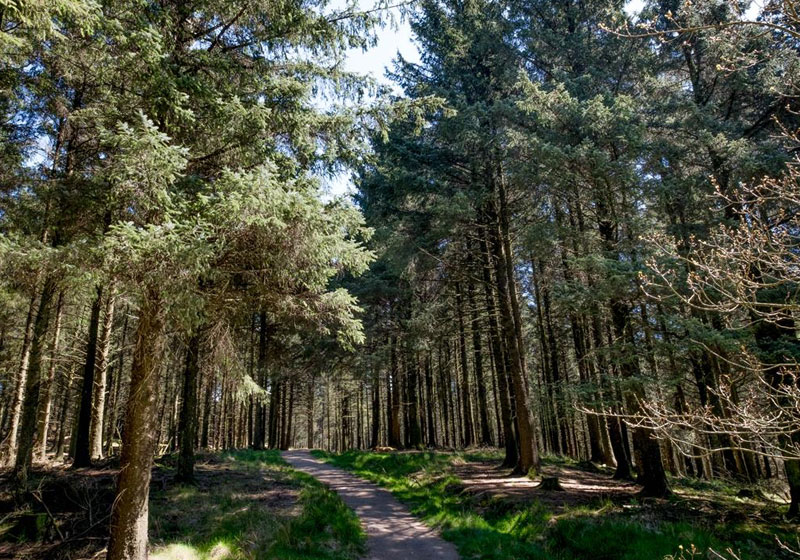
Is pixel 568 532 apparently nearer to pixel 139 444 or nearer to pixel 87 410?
pixel 139 444

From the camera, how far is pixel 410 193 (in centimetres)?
1438

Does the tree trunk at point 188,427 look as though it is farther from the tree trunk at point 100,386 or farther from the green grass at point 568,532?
the green grass at point 568,532

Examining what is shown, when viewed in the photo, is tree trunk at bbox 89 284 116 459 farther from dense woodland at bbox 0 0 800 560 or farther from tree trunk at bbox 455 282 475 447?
tree trunk at bbox 455 282 475 447

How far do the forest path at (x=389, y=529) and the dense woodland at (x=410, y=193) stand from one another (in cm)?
341

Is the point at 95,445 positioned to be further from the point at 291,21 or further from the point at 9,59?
the point at 291,21

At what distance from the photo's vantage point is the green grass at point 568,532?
6.11 m

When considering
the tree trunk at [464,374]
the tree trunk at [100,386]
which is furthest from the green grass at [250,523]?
the tree trunk at [464,374]

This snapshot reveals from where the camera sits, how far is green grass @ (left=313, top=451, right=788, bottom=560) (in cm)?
611

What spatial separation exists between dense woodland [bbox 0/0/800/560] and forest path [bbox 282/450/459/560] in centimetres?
341

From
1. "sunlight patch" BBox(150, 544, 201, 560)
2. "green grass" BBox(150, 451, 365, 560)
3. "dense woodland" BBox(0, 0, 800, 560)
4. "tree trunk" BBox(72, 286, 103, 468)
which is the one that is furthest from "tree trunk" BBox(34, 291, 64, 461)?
"sunlight patch" BBox(150, 544, 201, 560)

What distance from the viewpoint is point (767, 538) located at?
23.0ft

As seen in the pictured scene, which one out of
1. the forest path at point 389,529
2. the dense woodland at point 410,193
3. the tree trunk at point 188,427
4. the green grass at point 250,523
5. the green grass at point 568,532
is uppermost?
the dense woodland at point 410,193

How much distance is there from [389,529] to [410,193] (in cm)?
988

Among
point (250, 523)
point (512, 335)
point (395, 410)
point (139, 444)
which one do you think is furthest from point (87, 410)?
point (395, 410)
